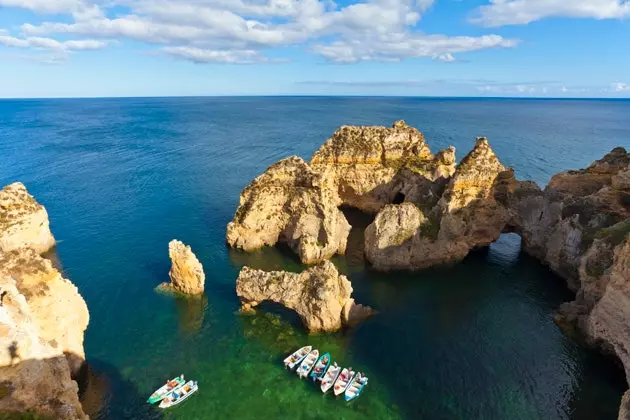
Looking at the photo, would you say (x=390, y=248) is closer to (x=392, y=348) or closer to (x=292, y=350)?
(x=392, y=348)

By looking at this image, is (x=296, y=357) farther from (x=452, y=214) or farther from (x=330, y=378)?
(x=452, y=214)

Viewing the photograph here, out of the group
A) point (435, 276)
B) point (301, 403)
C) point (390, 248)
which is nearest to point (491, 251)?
point (435, 276)

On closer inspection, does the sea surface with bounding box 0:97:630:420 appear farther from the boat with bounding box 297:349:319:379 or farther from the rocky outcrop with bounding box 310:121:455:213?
the rocky outcrop with bounding box 310:121:455:213

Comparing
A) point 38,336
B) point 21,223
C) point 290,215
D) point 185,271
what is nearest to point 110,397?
point 38,336

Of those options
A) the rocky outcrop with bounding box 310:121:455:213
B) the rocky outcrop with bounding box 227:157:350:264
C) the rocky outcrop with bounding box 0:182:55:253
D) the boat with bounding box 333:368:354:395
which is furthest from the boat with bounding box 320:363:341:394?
the rocky outcrop with bounding box 0:182:55:253

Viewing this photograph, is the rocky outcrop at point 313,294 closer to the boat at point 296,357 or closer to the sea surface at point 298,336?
the sea surface at point 298,336

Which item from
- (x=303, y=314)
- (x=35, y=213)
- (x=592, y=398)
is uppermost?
(x=35, y=213)
